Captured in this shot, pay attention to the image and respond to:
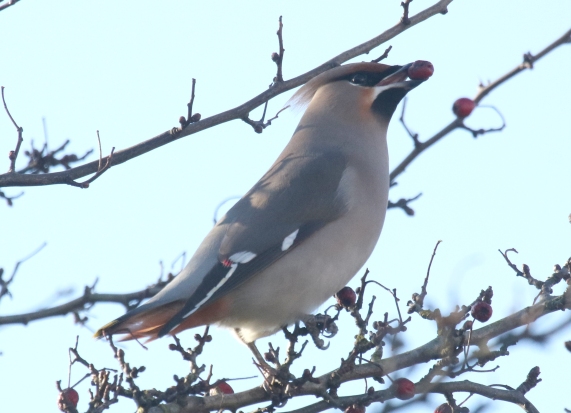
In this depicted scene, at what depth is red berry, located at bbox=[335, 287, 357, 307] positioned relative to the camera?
14.4 ft

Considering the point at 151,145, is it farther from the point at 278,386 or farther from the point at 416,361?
the point at 416,361

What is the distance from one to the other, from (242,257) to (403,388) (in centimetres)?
130

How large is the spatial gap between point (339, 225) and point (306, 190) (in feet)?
1.01

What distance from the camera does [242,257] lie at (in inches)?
181

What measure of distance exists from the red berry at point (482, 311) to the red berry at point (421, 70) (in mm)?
1710

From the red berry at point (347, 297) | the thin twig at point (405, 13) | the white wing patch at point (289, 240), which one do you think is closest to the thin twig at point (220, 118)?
the thin twig at point (405, 13)

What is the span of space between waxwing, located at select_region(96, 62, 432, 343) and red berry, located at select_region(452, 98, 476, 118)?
903mm

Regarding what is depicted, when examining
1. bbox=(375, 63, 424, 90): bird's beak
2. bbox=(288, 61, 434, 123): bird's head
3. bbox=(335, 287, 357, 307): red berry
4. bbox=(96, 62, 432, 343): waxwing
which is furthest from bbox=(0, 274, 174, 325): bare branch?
bbox=(375, 63, 424, 90): bird's beak

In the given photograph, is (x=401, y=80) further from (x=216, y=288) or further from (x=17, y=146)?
(x=17, y=146)

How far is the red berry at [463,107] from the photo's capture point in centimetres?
416

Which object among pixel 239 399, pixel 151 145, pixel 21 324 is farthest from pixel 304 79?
pixel 21 324

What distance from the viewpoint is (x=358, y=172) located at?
5.14 metres

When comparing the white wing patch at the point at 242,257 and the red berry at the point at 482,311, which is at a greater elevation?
the white wing patch at the point at 242,257

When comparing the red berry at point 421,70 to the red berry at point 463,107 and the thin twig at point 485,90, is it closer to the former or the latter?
the red berry at point 463,107
